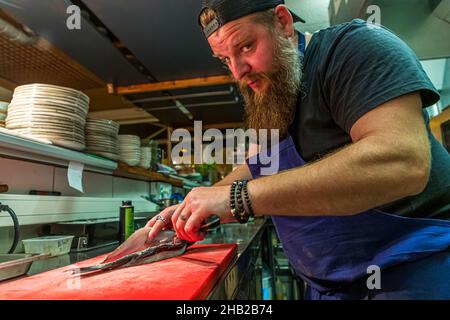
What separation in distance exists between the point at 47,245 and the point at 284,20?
127cm

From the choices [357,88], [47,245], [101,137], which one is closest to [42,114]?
[101,137]

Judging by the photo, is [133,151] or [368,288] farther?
[133,151]

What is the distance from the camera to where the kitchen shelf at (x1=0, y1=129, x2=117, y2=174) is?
1.11 metres

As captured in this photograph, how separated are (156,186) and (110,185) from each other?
3.51 feet

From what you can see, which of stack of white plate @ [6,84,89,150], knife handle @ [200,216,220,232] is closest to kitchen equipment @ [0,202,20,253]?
stack of white plate @ [6,84,89,150]

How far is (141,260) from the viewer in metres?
0.94

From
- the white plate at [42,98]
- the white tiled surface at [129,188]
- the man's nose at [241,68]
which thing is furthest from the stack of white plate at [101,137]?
the man's nose at [241,68]

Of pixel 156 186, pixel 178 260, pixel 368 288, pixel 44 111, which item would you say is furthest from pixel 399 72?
pixel 156 186

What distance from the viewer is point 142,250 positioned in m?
1.01

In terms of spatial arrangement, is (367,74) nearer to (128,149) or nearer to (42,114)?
(42,114)

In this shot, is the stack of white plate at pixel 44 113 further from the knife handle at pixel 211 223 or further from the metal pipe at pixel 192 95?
the metal pipe at pixel 192 95

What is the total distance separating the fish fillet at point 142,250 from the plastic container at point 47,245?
37cm

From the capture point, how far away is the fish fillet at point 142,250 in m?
0.89
